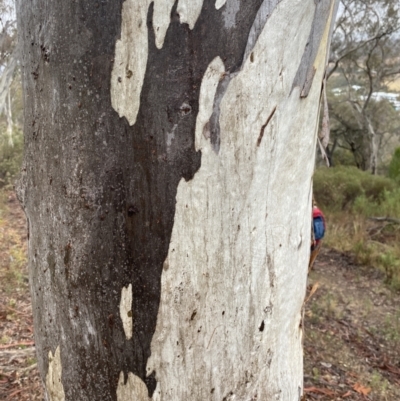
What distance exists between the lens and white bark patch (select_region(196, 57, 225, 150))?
2.05 feet

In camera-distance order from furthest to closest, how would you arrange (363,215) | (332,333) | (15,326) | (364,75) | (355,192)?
(364,75), (355,192), (363,215), (332,333), (15,326)

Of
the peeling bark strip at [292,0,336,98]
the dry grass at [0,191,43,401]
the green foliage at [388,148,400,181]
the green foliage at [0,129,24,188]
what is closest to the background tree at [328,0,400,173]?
the green foliage at [388,148,400,181]

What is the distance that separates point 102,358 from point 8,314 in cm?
240

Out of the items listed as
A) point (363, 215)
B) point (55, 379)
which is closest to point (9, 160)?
point (363, 215)

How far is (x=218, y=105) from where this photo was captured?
25.1 inches

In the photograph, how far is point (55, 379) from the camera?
767 millimetres

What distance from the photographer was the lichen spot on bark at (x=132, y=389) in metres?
0.69

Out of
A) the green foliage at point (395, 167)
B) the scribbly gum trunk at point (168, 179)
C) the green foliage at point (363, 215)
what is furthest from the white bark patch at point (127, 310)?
the green foliage at point (395, 167)

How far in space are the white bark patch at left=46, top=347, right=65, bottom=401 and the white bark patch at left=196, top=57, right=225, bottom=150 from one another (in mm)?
440

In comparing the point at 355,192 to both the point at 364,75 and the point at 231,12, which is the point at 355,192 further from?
the point at 364,75

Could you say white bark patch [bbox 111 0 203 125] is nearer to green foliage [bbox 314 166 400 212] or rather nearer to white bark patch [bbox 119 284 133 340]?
white bark patch [bbox 119 284 133 340]

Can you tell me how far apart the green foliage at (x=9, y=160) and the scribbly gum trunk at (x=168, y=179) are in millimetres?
6785

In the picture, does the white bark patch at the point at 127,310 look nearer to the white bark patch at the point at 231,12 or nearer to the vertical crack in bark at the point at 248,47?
the vertical crack in bark at the point at 248,47

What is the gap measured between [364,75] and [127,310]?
15839 mm
